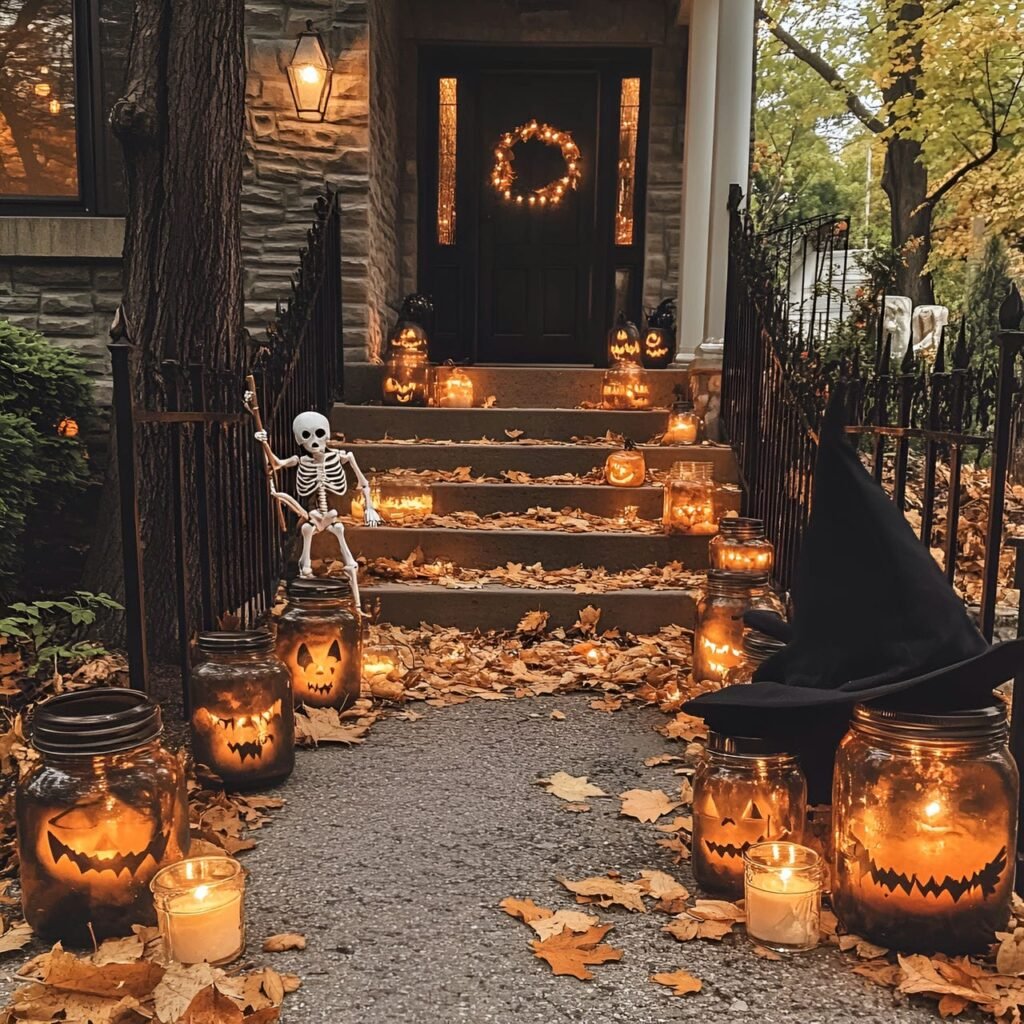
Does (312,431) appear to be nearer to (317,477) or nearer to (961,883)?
(317,477)

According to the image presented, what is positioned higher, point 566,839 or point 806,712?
point 806,712

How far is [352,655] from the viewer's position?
3.37 m

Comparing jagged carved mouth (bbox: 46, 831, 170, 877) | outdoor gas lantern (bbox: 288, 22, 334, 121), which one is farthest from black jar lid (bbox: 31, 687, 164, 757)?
outdoor gas lantern (bbox: 288, 22, 334, 121)

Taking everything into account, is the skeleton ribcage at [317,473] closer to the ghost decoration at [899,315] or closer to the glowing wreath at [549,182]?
the glowing wreath at [549,182]

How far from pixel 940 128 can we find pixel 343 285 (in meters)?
9.42

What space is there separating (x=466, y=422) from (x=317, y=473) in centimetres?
235

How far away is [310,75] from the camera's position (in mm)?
6465

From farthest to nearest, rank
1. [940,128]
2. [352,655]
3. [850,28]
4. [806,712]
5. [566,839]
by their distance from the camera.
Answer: [850,28] < [940,128] < [352,655] < [566,839] < [806,712]

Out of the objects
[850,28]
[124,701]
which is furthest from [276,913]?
[850,28]

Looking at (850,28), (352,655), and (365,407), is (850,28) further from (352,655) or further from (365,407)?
(352,655)

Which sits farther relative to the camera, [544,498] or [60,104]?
[60,104]

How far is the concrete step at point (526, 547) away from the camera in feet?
16.0

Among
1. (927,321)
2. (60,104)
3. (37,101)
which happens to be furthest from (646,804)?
(927,321)

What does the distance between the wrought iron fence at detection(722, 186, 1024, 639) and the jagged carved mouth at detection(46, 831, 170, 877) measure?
6.50 ft
